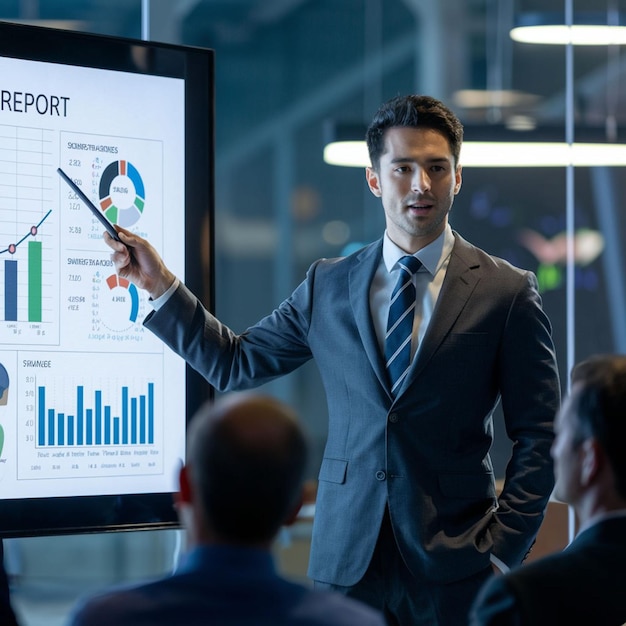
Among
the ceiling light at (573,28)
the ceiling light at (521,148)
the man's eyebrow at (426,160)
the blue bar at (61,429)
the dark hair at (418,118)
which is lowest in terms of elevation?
the blue bar at (61,429)

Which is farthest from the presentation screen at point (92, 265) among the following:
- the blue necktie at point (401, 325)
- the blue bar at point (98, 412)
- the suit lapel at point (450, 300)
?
the suit lapel at point (450, 300)

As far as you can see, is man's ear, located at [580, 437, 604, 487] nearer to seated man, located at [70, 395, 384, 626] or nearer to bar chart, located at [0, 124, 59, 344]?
seated man, located at [70, 395, 384, 626]

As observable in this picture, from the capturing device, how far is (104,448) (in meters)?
2.83

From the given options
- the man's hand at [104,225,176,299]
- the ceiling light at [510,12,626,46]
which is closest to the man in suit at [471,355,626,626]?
the man's hand at [104,225,176,299]

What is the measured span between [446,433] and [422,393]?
111 millimetres

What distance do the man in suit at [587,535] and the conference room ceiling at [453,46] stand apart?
5539mm

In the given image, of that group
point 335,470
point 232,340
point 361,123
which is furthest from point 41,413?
point 361,123

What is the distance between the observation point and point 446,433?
2.58 metres

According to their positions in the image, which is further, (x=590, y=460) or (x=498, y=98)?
(x=498, y=98)

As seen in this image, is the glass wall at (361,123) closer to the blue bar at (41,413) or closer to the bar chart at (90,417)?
the bar chart at (90,417)

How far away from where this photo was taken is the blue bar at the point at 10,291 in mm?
2662

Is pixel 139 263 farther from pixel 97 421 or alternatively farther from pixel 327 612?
pixel 327 612

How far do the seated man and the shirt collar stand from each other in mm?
1416

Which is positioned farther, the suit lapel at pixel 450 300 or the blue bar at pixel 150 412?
the blue bar at pixel 150 412
